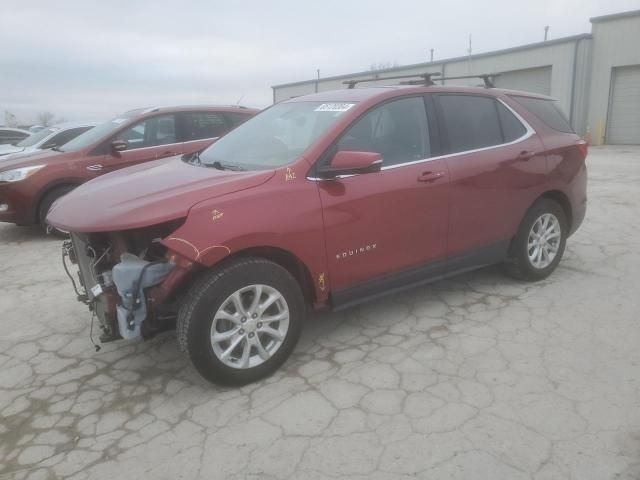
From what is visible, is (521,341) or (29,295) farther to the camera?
(29,295)

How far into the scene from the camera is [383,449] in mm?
2490

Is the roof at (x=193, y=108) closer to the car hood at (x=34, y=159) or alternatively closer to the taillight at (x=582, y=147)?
the car hood at (x=34, y=159)

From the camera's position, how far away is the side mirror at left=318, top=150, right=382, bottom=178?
3072 millimetres

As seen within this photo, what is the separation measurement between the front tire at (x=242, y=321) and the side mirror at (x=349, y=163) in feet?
2.19

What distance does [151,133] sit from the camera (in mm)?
7168

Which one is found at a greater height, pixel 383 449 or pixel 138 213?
pixel 138 213

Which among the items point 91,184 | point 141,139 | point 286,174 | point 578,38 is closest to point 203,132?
point 141,139

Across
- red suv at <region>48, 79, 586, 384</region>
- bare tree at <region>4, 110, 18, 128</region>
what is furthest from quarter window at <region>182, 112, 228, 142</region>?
bare tree at <region>4, 110, 18, 128</region>

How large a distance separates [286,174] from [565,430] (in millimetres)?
2027

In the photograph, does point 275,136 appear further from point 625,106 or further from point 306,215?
point 625,106

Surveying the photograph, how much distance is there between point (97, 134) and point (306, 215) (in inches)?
206

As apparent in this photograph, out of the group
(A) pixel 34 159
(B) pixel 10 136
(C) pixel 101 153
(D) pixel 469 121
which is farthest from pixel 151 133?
(B) pixel 10 136

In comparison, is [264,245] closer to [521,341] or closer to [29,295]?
[521,341]

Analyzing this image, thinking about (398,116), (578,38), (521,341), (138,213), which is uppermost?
(578,38)
